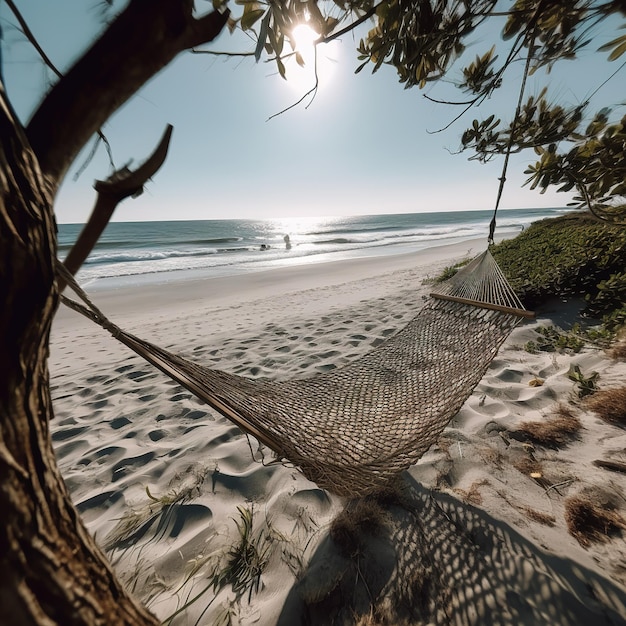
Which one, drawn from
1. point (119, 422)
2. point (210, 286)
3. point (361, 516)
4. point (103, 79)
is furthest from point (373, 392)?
point (210, 286)

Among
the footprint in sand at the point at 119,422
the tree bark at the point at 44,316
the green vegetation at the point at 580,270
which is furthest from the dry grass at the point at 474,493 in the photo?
the footprint in sand at the point at 119,422

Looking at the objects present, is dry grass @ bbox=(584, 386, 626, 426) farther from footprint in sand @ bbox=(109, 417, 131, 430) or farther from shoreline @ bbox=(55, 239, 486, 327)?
shoreline @ bbox=(55, 239, 486, 327)

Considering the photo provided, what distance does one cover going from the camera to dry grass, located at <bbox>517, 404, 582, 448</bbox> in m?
1.82

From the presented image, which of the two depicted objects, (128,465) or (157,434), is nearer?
(128,465)

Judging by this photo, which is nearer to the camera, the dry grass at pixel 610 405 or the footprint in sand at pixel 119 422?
the dry grass at pixel 610 405

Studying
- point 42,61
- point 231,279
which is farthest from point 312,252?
point 42,61

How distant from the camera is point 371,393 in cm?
195

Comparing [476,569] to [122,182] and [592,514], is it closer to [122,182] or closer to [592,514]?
[592,514]

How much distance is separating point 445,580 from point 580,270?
12.7 ft

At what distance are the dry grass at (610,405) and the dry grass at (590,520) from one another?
0.73 m

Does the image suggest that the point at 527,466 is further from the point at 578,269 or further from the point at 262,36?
the point at 578,269

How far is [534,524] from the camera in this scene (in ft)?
4.59

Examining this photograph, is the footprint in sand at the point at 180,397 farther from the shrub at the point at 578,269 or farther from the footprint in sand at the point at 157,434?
the shrub at the point at 578,269

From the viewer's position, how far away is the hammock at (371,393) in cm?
117
